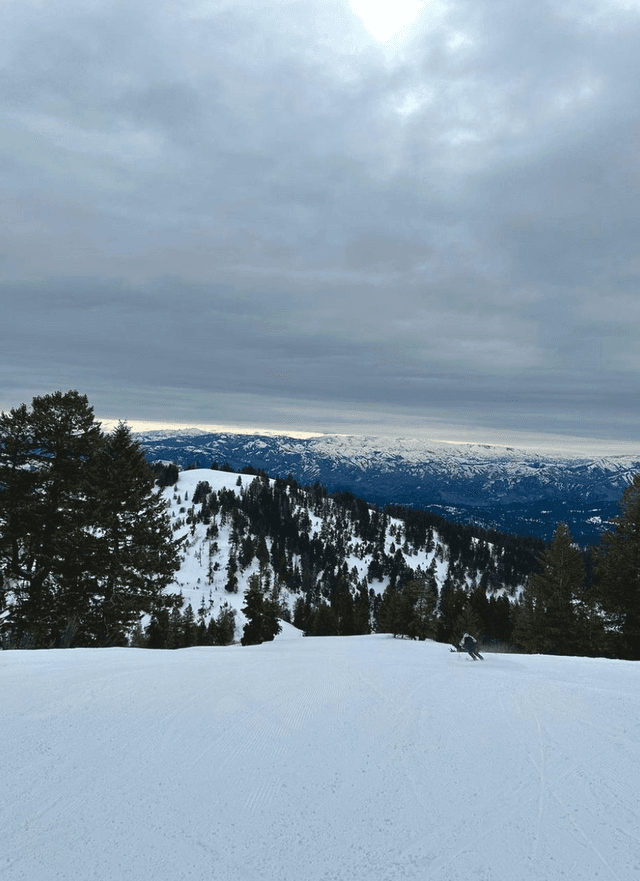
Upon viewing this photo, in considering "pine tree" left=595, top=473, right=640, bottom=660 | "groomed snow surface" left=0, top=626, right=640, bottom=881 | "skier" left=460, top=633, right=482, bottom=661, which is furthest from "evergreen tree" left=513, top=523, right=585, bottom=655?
"groomed snow surface" left=0, top=626, right=640, bottom=881

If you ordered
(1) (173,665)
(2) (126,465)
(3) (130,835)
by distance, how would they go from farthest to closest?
(2) (126,465), (1) (173,665), (3) (130,835)

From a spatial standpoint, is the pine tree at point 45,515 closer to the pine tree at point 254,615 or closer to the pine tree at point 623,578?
the pine tree at point 623,578

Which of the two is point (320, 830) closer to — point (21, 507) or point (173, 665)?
point (173, 665)

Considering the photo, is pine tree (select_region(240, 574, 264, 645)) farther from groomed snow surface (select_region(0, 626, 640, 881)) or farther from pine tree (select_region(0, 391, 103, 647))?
groomed snow surface (select_region(0, 626, 640, 881))

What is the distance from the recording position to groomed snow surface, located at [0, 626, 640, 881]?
10.2ft

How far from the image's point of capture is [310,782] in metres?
4.13

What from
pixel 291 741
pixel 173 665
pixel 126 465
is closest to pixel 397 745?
pixel 291 741

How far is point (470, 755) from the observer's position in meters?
4.76

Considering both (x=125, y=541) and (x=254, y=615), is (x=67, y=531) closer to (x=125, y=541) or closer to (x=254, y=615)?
(x=125, y=541)


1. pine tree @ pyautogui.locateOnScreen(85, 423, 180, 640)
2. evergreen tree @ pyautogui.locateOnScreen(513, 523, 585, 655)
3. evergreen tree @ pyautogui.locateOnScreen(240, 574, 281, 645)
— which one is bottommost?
evergreen tree @ pyautogui.locateOnScreen(240, 574, 281, 645)

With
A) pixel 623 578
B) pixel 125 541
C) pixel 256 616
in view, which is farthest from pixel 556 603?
pixel 256 616

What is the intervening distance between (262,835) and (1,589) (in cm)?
1969

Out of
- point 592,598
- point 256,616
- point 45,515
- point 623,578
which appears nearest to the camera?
point 45,515

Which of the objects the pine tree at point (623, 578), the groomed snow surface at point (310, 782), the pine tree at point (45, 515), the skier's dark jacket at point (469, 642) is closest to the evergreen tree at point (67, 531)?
the pine tree at point (45, 515)
